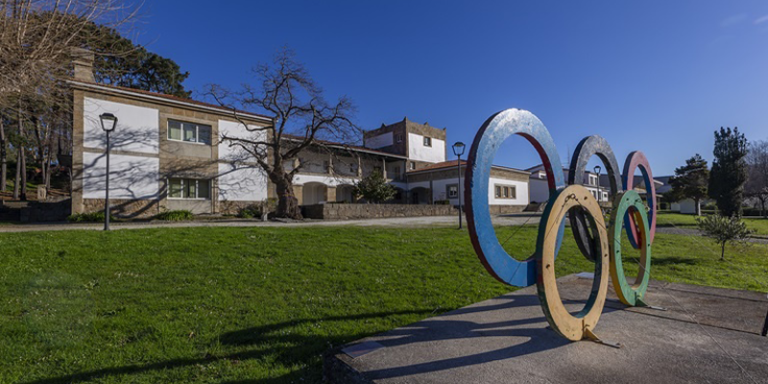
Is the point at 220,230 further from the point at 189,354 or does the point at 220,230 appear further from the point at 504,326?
the point at 504,326

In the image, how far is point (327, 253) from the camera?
8.22 metres

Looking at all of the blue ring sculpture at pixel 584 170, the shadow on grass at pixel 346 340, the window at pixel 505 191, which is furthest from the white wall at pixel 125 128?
the window at pixel 505 191

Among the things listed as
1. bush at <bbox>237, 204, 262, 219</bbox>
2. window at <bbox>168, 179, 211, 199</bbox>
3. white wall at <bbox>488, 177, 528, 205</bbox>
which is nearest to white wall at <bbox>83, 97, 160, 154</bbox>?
window at <bbox>168, 179, 211, 199</bbox>

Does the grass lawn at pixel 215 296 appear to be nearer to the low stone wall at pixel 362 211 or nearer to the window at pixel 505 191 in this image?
the low stone wall at pixel 362 211

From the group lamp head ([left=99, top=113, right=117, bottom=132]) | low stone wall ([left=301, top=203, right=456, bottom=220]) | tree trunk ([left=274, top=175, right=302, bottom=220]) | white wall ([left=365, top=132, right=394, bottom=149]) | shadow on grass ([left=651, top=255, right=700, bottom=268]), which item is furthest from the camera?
white wall ([left=365, top=132, right=394, bottom=149])

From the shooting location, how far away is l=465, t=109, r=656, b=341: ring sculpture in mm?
2971

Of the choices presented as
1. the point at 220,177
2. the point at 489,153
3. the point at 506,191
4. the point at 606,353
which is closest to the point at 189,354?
the point at 489,153

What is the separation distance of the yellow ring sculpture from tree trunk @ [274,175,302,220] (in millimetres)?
17599

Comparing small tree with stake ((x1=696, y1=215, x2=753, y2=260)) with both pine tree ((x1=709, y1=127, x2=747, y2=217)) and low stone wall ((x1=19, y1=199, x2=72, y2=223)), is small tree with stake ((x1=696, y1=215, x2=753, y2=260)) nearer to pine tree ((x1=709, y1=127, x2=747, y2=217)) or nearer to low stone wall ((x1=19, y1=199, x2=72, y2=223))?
pine tree ((x1=709, y1=127, x2=747, y2=217))

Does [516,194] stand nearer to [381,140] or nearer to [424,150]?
[424,150]

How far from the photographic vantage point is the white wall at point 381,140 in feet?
134

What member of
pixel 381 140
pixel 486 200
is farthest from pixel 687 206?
pixel 486 200

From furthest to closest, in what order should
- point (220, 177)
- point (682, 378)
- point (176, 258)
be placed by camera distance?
point (220, 177), point (176, 258), point (682, 378)

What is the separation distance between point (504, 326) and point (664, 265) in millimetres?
7917
